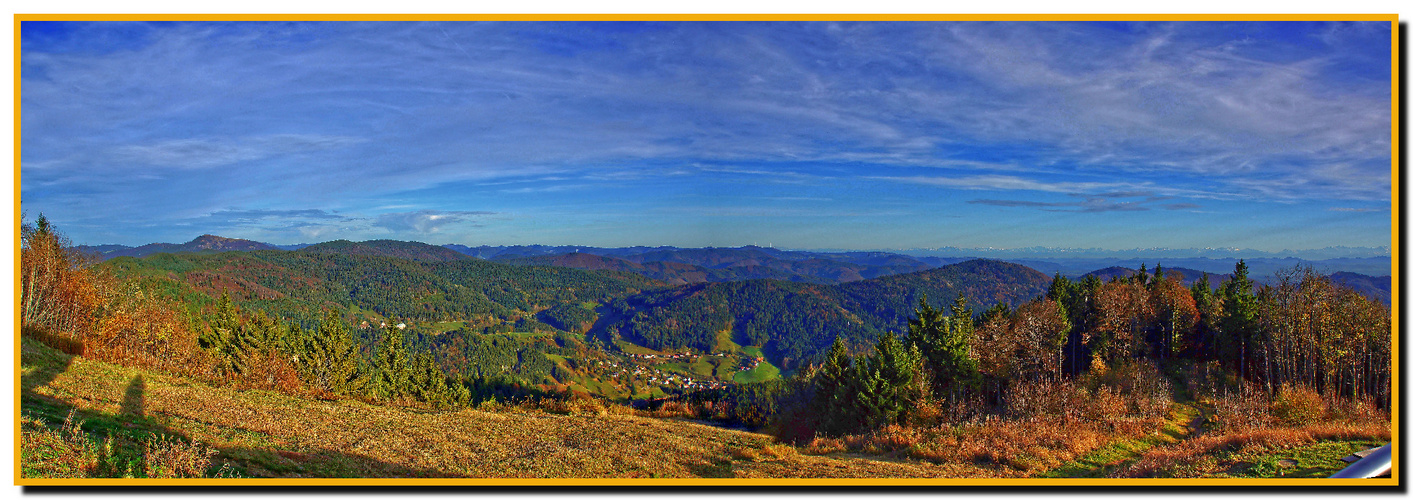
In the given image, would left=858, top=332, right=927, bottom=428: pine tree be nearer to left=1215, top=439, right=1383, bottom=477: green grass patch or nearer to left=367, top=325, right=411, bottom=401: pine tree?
left=1215, top=439, right=1383, bottom=477: green grass patch

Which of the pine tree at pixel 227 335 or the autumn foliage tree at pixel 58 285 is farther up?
the autumn foliage tree at pixel 58 285

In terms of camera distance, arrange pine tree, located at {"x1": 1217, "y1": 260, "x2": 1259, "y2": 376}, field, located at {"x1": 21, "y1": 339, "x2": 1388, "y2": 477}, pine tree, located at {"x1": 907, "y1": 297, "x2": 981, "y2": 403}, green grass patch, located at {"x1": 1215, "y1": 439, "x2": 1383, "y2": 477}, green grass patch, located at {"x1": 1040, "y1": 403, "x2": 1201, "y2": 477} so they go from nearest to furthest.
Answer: green grass patch, located at {"x1": 1215, "y1": 439, "x2": 1383, "y2": 477} → field, located at {"x1": 21, "y1": 339, "x2": 1388, "y2": 477} → green grass patch, located at {"x1": 1040, "y1": 403, "x2": 1201, "y2": 477} → pine tree, located at {"x1": 1217, "y1": 260, "x2": 1259, "y2": 376} → pine tree, located at {"x1": 907, "y1": 297, "x2": 981, "y2": 403}

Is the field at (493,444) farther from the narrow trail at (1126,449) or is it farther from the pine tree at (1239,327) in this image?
the pine tree at (1239,327)

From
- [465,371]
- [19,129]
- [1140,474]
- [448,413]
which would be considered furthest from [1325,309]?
[465,371]

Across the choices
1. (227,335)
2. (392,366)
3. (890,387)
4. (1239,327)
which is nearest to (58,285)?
(227,335)

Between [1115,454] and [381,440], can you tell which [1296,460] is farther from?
[381,440]

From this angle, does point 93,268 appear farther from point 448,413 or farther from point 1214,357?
point 1214,357

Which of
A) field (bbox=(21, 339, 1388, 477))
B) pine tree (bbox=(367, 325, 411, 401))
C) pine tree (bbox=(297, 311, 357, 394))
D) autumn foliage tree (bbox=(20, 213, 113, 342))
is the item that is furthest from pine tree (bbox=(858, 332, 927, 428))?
pine tree (bbox=(367, 325, 411, 401))

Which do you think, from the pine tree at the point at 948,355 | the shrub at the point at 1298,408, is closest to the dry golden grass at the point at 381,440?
the shrub at the point at 1298,408

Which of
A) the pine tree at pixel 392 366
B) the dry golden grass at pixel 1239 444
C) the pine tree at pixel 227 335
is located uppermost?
the dry golden grass at pixel 1239 444

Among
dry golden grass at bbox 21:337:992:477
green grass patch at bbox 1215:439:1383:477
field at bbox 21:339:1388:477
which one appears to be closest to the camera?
green grass patch at bbox 1215:439:1383:477

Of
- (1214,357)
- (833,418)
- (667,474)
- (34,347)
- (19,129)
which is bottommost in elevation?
(833,418)
